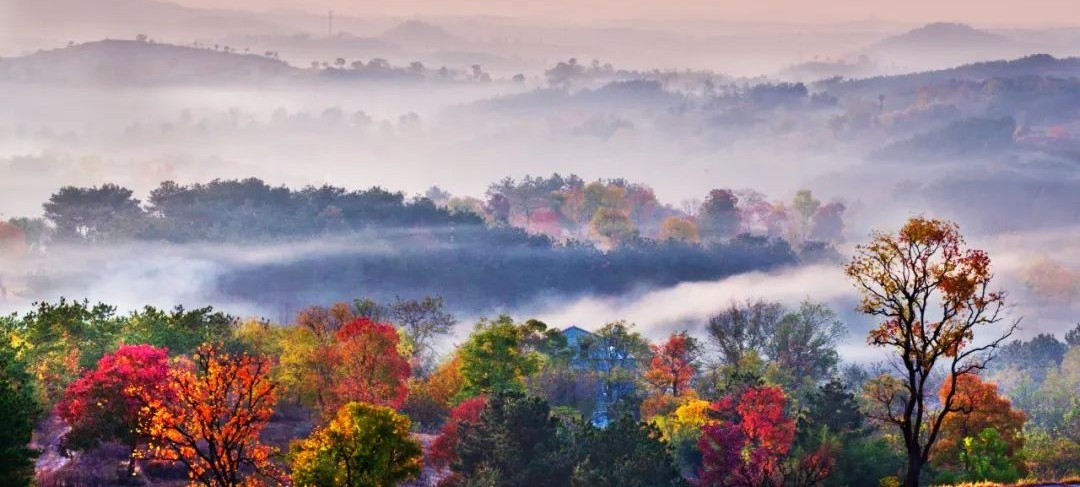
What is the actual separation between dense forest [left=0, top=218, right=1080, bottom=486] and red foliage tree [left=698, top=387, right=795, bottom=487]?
166mm

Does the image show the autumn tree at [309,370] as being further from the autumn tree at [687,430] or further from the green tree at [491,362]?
the autumn tree at [687,430]

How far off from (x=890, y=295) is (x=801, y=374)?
78883 millimetres

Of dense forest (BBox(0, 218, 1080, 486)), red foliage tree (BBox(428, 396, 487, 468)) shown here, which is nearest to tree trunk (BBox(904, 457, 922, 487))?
dense forest (BBox(0, 218, 1080, 486))

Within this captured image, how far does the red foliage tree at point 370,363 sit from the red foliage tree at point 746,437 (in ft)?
86.4

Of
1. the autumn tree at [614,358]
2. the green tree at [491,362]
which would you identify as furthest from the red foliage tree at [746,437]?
the autumn tree at [614,358]

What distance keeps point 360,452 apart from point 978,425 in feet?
155

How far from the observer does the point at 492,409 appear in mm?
84875

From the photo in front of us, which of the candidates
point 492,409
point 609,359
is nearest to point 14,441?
point 492,409

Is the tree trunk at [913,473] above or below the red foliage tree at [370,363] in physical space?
below

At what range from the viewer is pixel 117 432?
7819cm

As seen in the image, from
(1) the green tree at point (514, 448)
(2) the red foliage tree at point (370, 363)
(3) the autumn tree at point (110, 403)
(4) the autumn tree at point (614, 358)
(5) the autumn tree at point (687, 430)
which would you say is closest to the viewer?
(3) the autumn tree at point (110, 403)

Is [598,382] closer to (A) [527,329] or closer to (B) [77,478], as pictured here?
(A) [527,329]

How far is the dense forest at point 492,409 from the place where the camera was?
198 feet

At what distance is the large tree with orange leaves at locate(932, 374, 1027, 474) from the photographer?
289 feet
